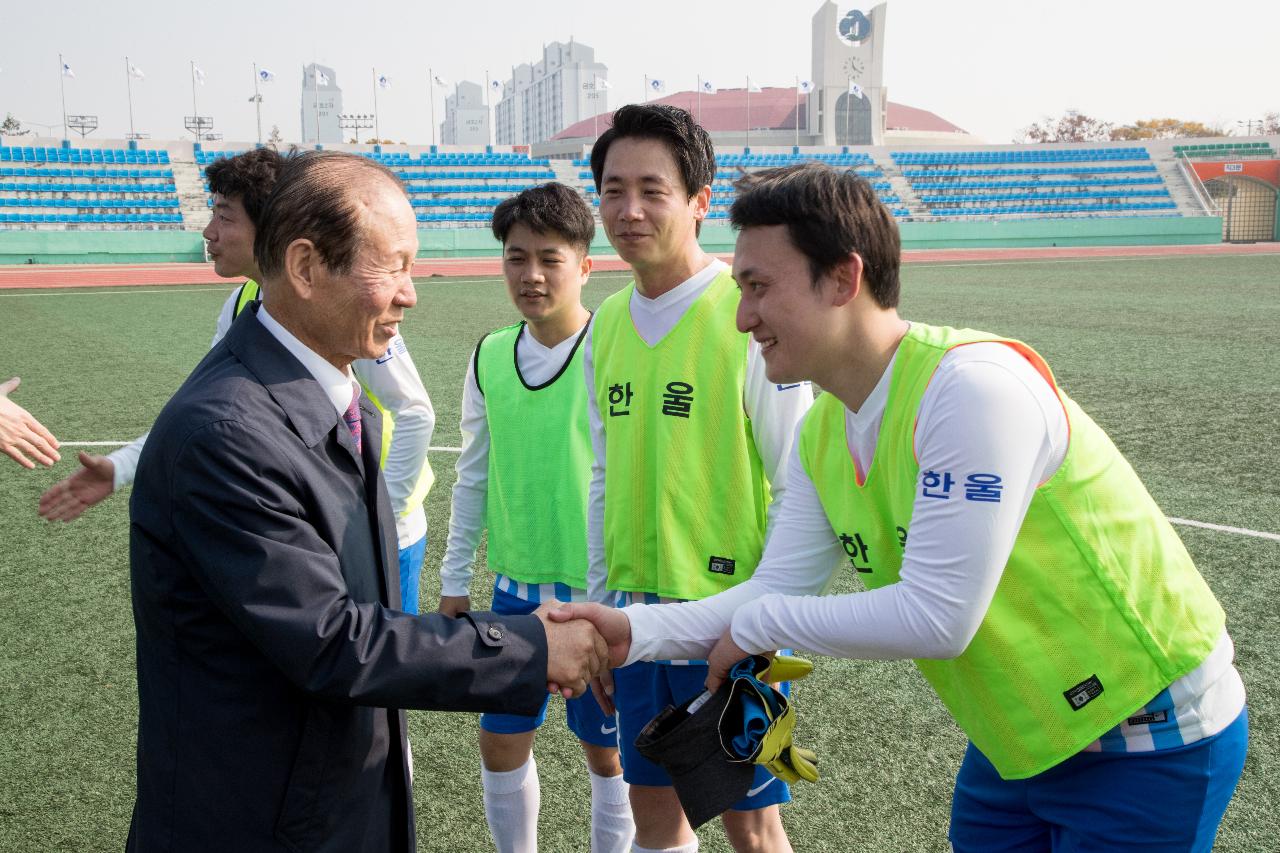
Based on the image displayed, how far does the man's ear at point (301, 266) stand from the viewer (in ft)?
6.56

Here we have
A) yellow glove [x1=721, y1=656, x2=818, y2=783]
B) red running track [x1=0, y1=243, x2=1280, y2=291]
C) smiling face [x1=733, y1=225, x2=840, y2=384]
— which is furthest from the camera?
red running track [x1=0, y1=243, x2=1280, y2=291]

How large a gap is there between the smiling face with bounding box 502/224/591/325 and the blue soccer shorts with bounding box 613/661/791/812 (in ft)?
4.42

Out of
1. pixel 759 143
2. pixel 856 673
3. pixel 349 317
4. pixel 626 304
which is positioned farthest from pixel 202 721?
pixel 759 143

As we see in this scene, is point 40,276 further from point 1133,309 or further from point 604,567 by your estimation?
point 604,567

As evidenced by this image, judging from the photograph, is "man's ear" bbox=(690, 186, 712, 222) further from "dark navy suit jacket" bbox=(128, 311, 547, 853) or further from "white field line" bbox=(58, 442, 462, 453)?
"white field line" bbox=(58, 442, 462, 453)

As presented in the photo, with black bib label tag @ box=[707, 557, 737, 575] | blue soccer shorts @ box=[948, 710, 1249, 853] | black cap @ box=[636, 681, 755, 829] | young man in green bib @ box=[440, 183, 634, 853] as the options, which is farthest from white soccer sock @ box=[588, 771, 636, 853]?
blue soccer shorts @ box=[948, 710, 1249, 853]

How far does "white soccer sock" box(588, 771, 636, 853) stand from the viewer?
11.5ft

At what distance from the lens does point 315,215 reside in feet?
6.53

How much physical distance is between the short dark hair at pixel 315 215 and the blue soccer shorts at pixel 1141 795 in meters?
1.68

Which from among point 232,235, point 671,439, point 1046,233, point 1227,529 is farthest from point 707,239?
point 671,439

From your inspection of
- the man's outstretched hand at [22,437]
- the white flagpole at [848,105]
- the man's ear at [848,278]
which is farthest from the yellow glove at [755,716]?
the white flagpole at [848,105]

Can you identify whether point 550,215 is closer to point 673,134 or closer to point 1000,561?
point 673,134

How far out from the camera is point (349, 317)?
6.80ft

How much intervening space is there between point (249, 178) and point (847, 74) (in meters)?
73.3
